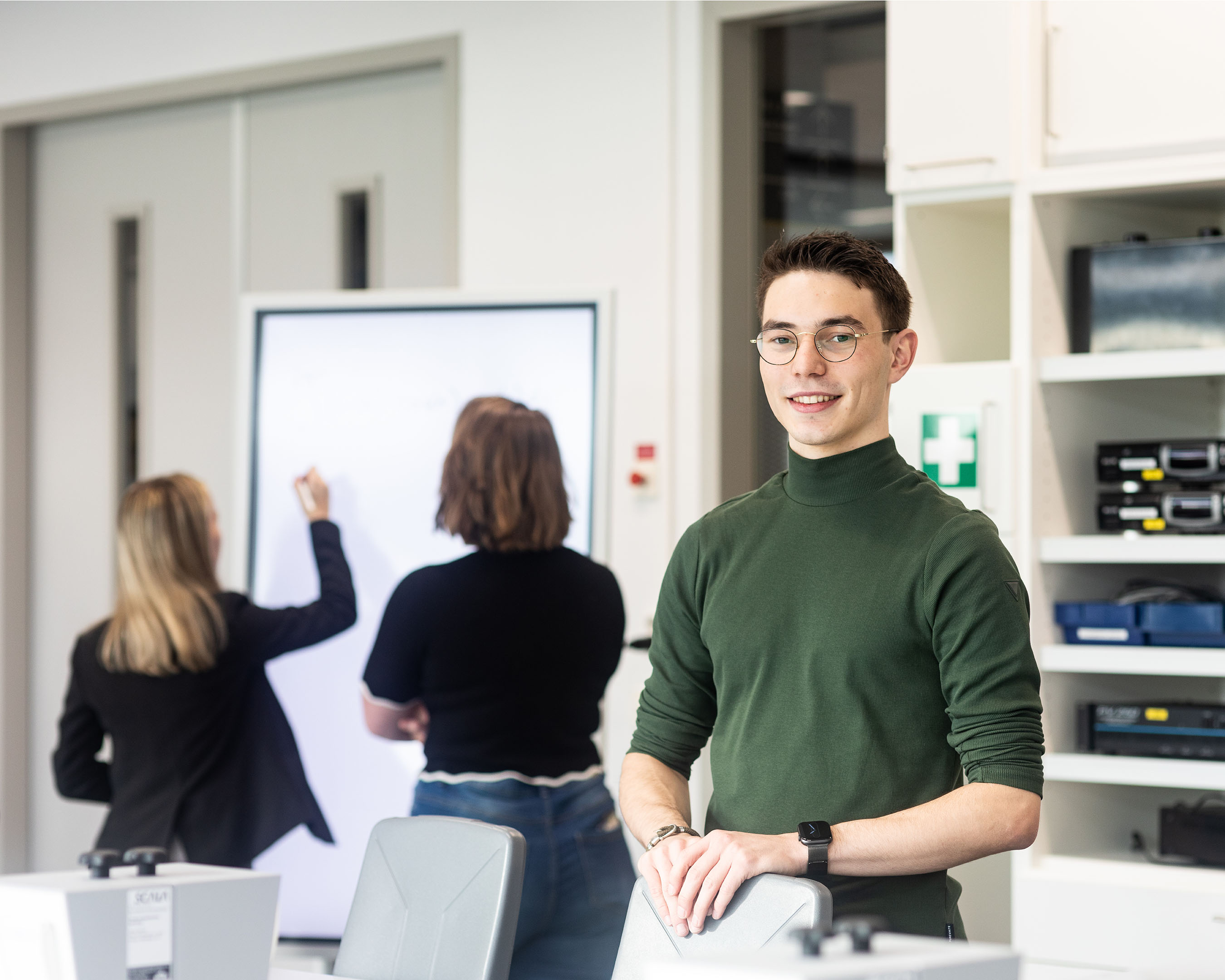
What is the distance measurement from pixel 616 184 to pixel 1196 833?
2043 millimetres

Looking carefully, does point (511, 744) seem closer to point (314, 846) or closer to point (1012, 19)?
point (314, 846)

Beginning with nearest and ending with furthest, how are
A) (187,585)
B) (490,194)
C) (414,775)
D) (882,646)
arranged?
(882,646) → (187,585) → (414,775) → (490,194)

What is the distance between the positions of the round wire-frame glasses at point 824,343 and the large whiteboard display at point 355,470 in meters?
1.38

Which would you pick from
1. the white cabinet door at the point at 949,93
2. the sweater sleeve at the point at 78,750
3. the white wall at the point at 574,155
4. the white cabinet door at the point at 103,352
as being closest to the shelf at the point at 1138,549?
the white cabinet door at the point at 949,93

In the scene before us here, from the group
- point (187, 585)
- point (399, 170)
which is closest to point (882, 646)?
point (187, 585)

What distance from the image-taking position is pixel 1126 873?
252 centimetres

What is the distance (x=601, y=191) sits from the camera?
369cm

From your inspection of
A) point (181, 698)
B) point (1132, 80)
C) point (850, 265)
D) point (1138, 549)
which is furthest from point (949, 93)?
point (181, 698)

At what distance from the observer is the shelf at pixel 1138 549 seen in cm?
248

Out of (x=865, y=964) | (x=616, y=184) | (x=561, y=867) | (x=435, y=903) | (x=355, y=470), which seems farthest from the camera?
A: (x=616, y=184)

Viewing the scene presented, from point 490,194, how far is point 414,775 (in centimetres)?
158

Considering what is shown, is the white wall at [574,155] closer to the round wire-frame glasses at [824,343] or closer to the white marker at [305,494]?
the white marker at [305,494]

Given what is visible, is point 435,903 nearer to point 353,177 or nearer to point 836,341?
point 836,341

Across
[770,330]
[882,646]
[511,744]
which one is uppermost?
[770,330]
